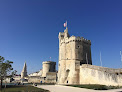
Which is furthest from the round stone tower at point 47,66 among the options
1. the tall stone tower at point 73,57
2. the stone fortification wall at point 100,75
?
the stone fortification wall at point 100,75

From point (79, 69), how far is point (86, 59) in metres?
4.81

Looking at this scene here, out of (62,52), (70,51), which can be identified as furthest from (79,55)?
(62,52)

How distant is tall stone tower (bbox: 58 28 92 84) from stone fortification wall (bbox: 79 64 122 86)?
2307 mm

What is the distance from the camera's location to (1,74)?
19.7m

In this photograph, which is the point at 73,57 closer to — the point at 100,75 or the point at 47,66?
the point at 100,75

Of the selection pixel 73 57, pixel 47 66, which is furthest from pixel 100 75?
pixel 47 66

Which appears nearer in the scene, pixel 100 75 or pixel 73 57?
pixel 100 75

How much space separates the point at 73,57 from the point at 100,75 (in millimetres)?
10767

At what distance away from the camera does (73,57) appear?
33.8 metres

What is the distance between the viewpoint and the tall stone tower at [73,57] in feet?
108

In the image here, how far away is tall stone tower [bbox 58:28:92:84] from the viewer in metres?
32.9

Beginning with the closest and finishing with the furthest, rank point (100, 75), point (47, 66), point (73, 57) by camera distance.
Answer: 1. point (100, 75)
2. point (73, 57)
3. point (47, 66)

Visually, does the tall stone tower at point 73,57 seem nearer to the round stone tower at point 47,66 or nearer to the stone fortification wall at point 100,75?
the stone fortification wall at point 100,75

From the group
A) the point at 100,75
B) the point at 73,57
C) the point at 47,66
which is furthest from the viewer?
the point at 47,66
